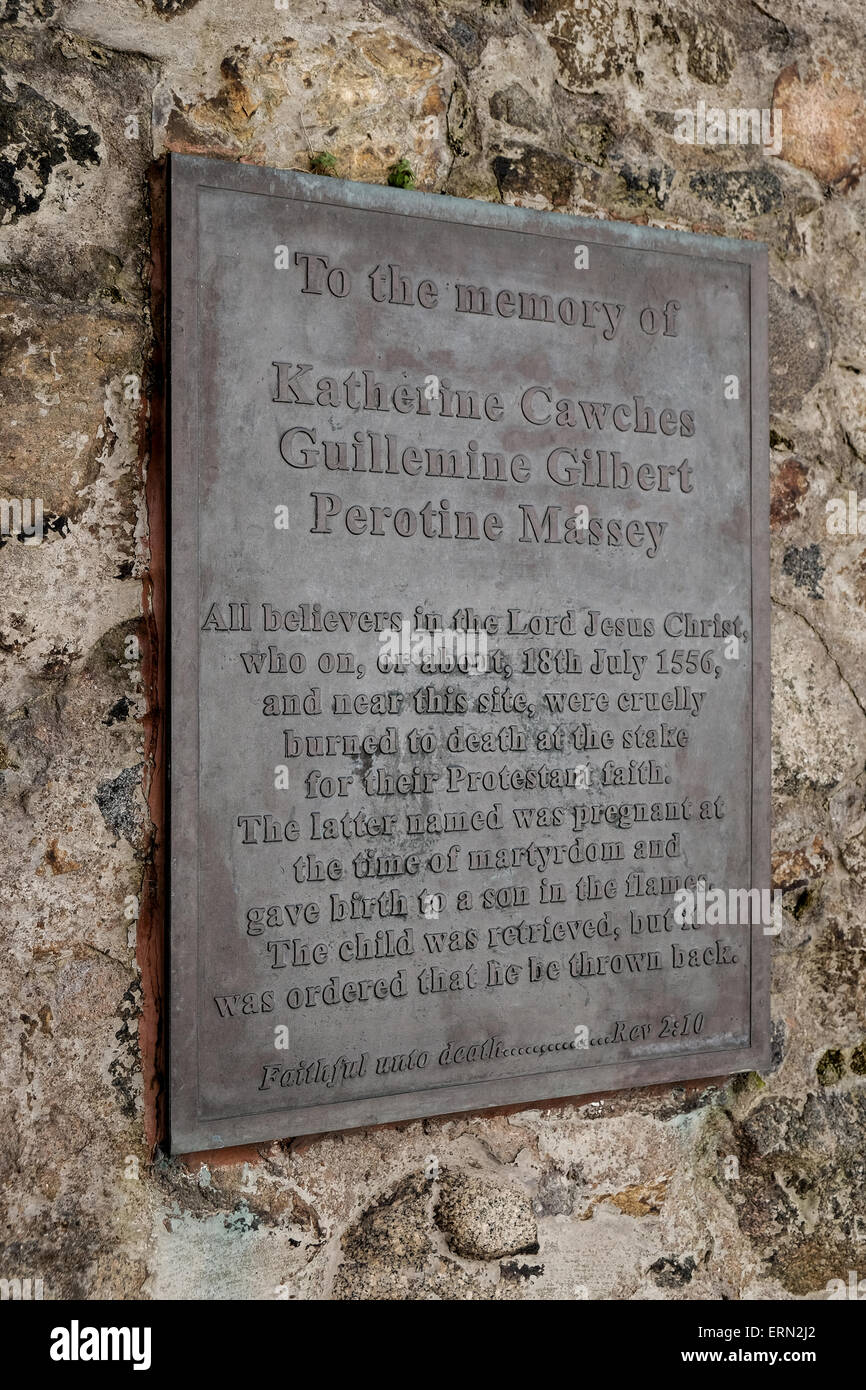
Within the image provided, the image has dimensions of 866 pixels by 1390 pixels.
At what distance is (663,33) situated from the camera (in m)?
2.33

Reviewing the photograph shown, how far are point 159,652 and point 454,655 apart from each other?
20.4 inches

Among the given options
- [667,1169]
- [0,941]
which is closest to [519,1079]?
[667,1169]

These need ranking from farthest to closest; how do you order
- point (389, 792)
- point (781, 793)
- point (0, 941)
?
point (781, 793)
point (389, 792)
point (0, 941)

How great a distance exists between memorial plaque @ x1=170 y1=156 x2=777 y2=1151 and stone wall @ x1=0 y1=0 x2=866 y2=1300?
0.11 metres

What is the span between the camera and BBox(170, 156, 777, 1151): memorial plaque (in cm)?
192

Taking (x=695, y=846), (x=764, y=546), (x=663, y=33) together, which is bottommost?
(x=695, y=846)

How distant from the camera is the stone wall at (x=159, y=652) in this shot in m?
1.89

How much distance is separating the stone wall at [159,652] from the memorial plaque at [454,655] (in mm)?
112

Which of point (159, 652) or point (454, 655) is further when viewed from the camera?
point (454, 655)

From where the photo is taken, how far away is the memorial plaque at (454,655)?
1917mm

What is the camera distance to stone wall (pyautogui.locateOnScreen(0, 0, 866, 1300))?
1.89m

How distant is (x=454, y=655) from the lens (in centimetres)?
207

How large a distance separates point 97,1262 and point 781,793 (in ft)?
5.13

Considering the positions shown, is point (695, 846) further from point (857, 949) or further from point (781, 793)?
point (857, 949)
